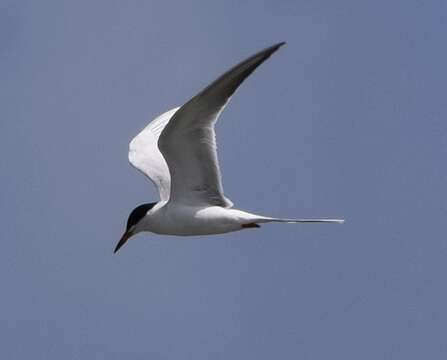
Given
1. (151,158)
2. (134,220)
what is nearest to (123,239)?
(134,220)

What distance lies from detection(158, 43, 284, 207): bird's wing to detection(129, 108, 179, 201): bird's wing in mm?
710

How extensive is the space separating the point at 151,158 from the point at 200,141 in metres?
2.04

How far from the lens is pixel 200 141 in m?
15.1

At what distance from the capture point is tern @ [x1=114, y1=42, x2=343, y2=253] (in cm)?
1459

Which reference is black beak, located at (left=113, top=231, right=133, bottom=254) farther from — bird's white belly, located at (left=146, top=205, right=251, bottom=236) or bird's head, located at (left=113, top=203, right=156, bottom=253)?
bird's white belly, located at (left=146, top=205, right=251, bottom=236)

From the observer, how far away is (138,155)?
677 inches

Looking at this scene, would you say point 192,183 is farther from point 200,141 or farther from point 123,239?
point 123,239

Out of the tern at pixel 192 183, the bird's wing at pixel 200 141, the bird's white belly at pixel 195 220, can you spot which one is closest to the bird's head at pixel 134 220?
the tern at pixel 192 183

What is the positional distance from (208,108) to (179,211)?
1617 mm

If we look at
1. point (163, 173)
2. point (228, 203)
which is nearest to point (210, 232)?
point (228, 203)

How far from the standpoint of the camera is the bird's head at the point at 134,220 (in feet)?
52.4

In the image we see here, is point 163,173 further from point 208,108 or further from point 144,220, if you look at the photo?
point 208,108

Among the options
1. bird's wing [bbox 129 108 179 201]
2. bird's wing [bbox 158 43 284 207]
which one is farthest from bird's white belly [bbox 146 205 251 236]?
bird's wing [bbox 129 108 179 201]

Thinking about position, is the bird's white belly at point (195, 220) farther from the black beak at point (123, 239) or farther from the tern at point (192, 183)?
the black beak at point (123, 239)
